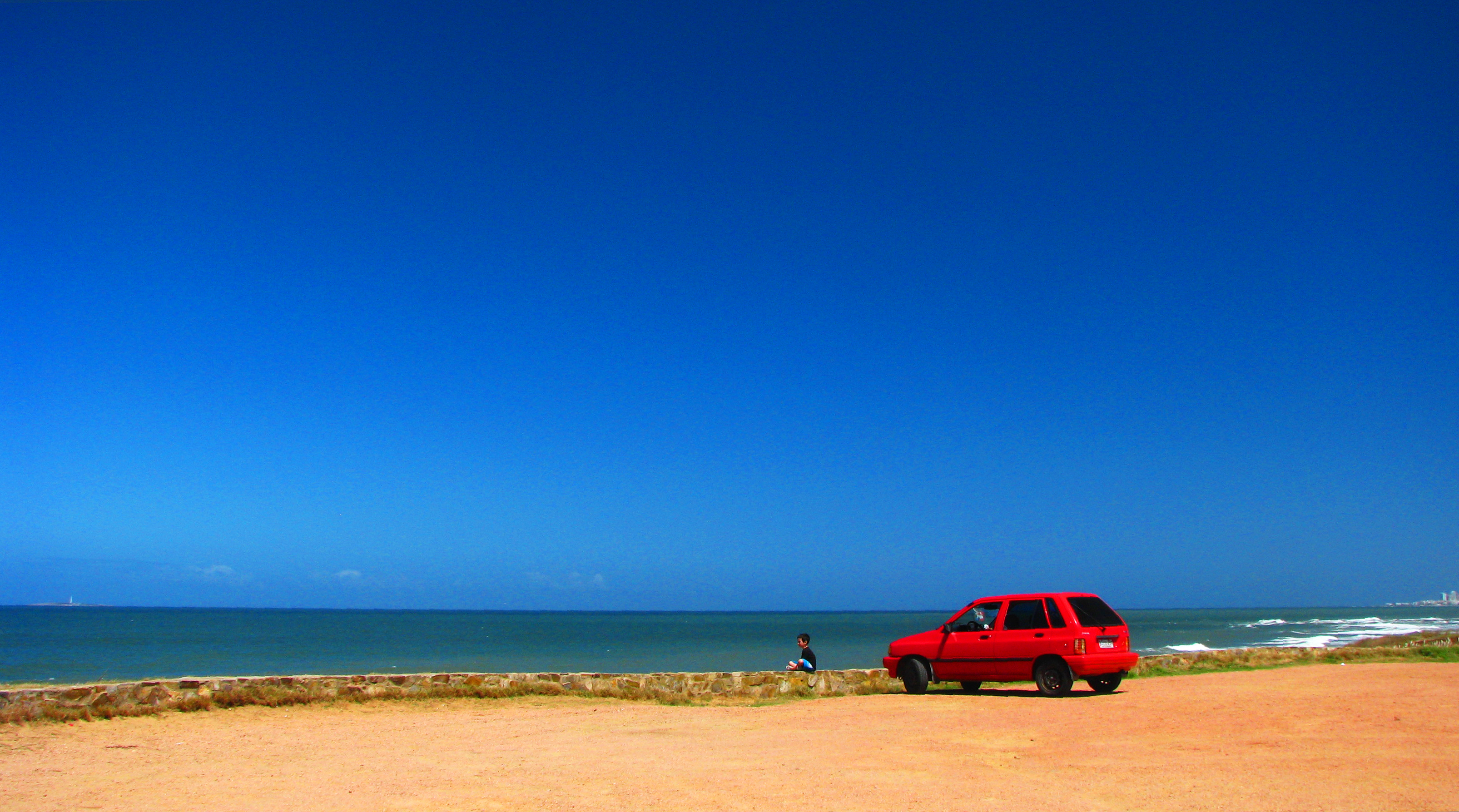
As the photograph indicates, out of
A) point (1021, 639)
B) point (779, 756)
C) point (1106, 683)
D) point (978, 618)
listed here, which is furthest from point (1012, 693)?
point (779, 756)

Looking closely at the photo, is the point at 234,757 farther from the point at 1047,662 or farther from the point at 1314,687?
the point at 1314,687

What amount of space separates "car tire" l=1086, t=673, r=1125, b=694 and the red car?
11 millimetres

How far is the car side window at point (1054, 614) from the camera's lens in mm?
14930

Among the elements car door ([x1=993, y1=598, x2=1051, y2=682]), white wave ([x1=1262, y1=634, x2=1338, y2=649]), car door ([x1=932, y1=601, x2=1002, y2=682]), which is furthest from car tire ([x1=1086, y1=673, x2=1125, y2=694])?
white wave ([x1=1262, y1=634, x2=1338, y2=649])

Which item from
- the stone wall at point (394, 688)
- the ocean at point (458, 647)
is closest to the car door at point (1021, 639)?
the stone wall at point (394, 688)

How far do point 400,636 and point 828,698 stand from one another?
82.9 meters

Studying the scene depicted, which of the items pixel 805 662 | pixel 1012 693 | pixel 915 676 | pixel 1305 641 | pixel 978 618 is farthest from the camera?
pixel 1305 641

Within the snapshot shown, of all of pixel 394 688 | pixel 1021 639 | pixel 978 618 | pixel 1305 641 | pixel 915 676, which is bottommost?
pixel 1305 641

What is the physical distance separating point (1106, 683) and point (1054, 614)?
1.60 m

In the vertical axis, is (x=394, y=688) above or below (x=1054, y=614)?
below

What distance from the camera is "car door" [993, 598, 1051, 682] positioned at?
1496 centimetres

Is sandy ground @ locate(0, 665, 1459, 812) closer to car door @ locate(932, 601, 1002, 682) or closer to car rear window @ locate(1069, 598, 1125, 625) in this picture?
car door @ locate(932, 601, 1002, 682)

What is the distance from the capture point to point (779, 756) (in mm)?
9641

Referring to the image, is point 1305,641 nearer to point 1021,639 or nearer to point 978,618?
point 978,618
